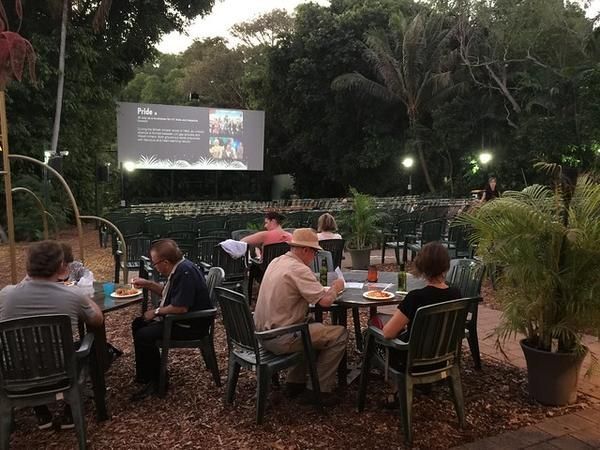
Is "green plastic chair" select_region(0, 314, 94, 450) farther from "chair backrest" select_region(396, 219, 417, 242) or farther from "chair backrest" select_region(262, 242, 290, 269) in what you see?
"chair backrest" select_region(396, 219, 417, 242)

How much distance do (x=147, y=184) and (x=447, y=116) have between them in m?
14.5

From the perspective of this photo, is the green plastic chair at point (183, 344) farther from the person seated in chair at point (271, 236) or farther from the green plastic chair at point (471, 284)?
the person seated in chair at point (271, 236)

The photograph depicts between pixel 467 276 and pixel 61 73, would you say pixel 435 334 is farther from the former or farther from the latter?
pixel 61 73

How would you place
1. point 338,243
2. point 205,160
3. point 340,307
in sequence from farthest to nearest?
1. point 205,160
2. point 338,243
3. point 340,307

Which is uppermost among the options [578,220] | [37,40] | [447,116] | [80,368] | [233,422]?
[37,40]

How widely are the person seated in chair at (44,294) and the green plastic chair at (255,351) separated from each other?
0.81 m

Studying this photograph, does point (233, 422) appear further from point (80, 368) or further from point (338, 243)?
point (338, 243)

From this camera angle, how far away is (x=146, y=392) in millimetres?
3639

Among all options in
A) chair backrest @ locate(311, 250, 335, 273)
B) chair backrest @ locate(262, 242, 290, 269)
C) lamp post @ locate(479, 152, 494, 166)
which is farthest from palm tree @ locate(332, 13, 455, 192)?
chair backrest @ locate(311, 250, 335, 273)

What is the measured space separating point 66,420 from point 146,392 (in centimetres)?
54

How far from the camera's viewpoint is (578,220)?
10.7 feet

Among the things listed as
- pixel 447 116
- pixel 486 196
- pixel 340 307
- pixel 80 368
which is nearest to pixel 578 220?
pixel 340 307

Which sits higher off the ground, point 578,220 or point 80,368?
point 578,220

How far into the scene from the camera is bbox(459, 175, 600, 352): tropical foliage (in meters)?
3.20
